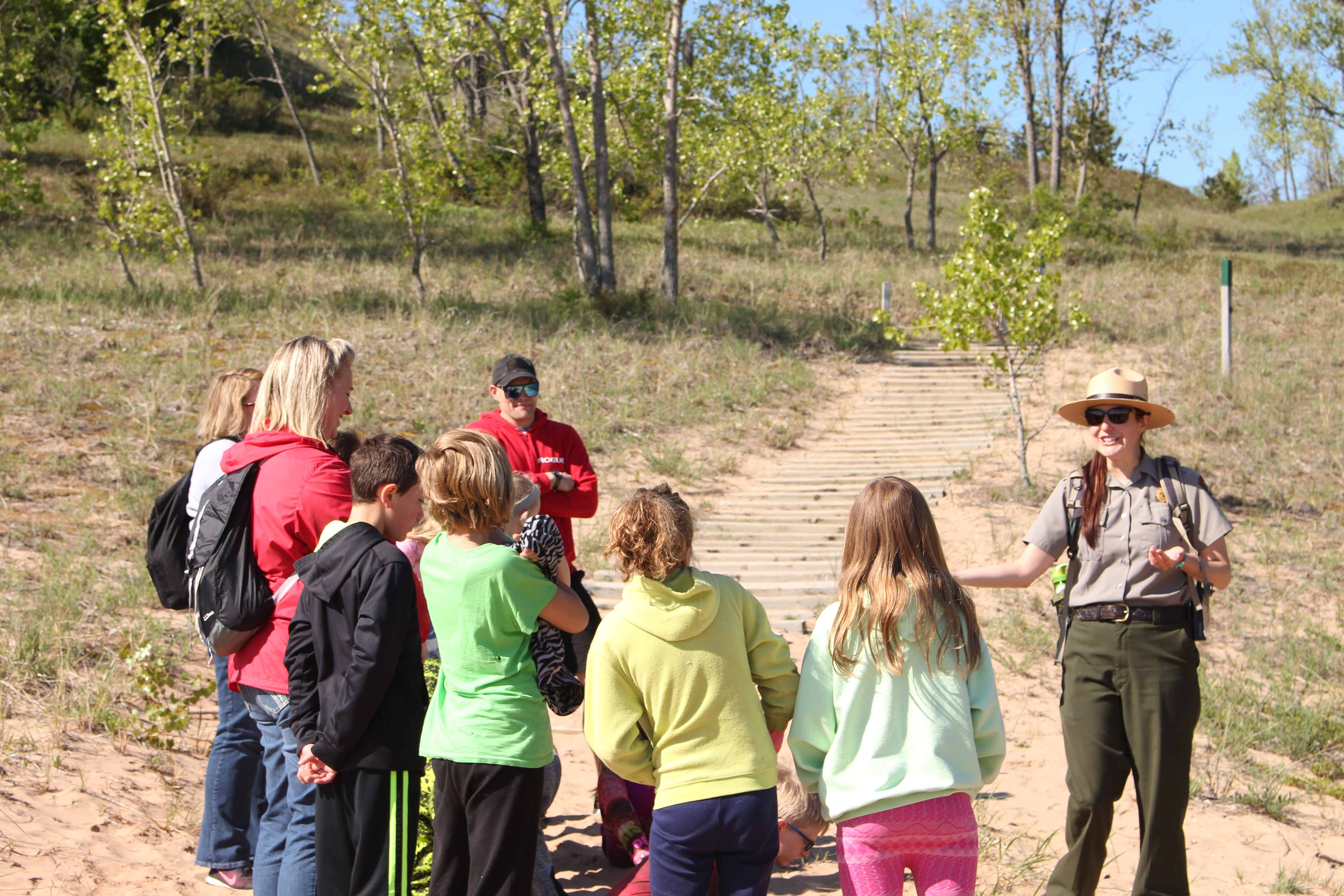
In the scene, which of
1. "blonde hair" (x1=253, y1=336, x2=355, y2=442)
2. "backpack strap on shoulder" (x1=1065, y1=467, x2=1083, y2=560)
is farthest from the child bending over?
"blonde hair" (x1=253, y1=336, x2=355, y2=442)

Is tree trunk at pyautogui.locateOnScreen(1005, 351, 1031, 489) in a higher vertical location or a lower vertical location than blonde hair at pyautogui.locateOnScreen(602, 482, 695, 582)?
lower

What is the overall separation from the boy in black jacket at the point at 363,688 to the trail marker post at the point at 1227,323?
1262cm

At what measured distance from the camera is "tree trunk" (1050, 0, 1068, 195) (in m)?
30.5

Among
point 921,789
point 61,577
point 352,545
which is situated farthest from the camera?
point 61,577

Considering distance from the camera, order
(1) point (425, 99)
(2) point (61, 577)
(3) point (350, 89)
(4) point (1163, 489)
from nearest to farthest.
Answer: (4) point (1163, 489), (2) point (61, 577), (1) point (425, 99), (3) point (350, 89)

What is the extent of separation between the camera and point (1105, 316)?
16.7m

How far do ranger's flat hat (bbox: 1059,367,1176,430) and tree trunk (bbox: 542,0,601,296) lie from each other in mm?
14333

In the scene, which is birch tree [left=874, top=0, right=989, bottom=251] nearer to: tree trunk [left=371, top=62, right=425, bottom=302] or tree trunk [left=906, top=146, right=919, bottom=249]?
tree trunk [left=906, top=146, right=919, bottom=249]

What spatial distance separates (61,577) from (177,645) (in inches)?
46.9

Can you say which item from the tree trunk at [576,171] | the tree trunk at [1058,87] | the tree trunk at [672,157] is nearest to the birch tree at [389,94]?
the tree trunk at [576,171]

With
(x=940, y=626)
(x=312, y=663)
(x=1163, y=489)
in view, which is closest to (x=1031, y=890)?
(x=1163, y=489)

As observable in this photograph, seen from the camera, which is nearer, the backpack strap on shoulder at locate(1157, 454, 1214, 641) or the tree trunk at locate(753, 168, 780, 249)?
the backpack strap on shoulder at locate(1157, 454, 1214, 641)

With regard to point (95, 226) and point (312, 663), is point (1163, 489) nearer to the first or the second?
point (312, 663)

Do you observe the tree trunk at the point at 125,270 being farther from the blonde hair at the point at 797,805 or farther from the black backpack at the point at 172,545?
the blonde hair at the point at 797,805
